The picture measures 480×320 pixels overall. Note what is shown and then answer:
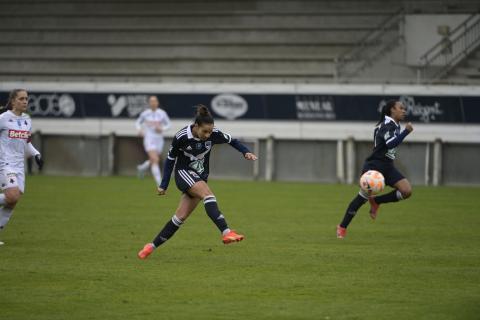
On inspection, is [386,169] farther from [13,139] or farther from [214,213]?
[13,139]

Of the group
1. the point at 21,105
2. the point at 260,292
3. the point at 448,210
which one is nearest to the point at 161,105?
the point at 448,210

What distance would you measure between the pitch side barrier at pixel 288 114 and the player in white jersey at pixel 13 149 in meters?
14.7

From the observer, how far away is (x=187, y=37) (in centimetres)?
3422

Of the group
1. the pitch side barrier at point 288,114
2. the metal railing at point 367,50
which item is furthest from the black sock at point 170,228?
the metal railing at point 367,50

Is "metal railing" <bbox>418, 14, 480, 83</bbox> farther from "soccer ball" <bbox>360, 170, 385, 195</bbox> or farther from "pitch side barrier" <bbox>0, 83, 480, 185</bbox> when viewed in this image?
"soccer ball" <bbox>360, 170, 385, 195</bbox>

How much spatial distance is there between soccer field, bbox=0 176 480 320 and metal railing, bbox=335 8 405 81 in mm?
10438

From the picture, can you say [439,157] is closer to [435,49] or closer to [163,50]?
[435,49]

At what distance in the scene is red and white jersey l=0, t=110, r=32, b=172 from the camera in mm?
13766

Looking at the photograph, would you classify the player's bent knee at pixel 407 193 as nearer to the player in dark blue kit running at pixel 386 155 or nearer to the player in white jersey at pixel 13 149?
the player in dark blue kit running at pixel 386 155

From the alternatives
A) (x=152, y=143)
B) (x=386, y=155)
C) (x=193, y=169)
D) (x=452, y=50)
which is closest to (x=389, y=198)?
(x=386, y=155)

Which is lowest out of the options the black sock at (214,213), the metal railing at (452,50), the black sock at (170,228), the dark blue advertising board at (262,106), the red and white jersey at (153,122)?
the black sock at (170,228)

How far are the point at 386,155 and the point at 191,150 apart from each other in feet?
12.9

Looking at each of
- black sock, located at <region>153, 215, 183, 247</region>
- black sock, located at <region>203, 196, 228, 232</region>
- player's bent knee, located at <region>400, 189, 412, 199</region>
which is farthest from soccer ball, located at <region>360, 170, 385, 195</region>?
black sock, located at <region>153, 215, 183, 247</region>

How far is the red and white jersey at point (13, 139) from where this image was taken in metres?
13.8
